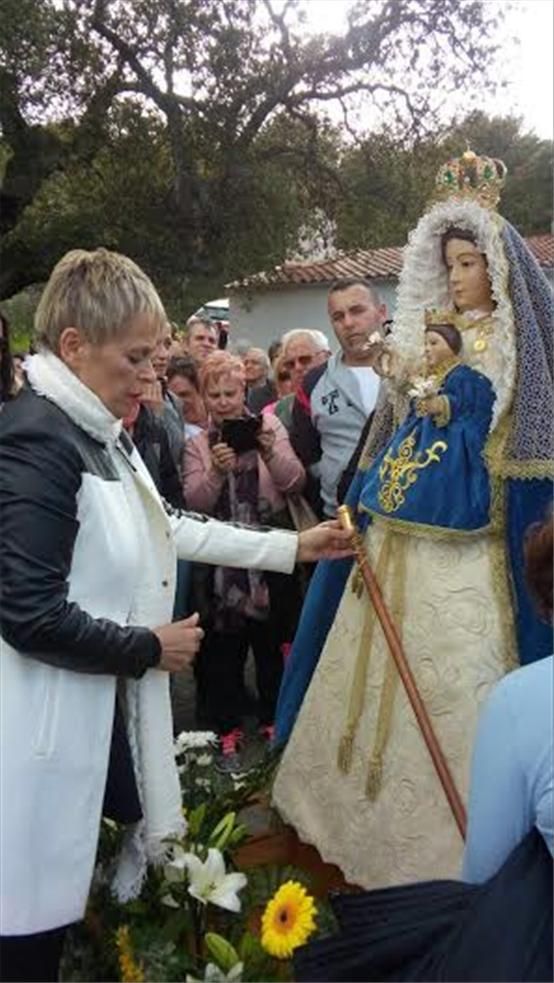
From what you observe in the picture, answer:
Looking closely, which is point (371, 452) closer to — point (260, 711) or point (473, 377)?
point (473, 377)

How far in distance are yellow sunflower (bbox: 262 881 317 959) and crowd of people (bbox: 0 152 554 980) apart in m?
0.24

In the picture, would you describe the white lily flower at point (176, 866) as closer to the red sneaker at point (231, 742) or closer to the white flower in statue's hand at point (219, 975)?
the white flower in statue's hand at point (219, 975)

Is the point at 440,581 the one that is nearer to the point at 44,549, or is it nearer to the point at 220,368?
the point at 44,549

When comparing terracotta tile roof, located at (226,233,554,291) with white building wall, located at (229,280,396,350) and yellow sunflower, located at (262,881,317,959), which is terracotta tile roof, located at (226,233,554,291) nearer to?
white building wall, located at (229,280,396,350)

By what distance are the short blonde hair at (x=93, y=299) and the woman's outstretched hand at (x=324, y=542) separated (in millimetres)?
828

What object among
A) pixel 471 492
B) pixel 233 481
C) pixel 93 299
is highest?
pixel 93 299

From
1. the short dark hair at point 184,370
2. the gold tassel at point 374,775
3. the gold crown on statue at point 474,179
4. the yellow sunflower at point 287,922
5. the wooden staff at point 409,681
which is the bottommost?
the gold tassel at point 374,775

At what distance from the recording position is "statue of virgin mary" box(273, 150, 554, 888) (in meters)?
2.39

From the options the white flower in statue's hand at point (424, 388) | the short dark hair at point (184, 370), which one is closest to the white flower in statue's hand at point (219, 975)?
the white flower in statue's hand at point (424, 388)

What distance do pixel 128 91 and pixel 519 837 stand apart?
13714 mm

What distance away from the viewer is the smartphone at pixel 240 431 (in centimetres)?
359

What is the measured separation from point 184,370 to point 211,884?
266 cm

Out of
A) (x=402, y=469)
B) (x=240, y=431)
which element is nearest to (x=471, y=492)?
(x=402, y=469)

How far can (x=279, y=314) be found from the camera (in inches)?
897
